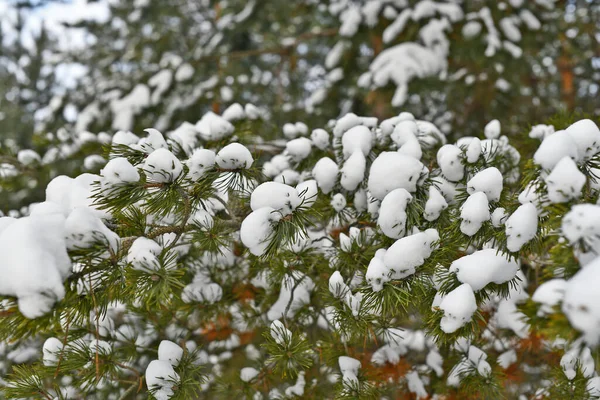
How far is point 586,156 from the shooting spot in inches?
40.6

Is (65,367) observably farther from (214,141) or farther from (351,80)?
(351,80)

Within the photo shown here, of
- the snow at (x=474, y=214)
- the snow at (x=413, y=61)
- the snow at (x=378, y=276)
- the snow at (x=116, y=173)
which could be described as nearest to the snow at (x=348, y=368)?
the snow at (x=378, y=276)

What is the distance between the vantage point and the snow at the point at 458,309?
1.02 m

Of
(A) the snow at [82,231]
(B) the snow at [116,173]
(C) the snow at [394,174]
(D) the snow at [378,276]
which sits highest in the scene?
(B) the snow at [116,173]

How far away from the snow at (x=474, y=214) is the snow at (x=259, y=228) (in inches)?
21.9

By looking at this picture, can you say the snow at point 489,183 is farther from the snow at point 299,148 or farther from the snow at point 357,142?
the snow at point 299,148

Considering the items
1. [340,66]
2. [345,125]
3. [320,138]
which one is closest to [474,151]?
[345,125]

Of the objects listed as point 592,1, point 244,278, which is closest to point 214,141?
point 244,278

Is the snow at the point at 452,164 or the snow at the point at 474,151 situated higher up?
the snow at the point at 474,151

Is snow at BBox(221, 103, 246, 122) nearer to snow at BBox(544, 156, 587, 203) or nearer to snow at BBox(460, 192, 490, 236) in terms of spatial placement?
snow at BBox(460, 192, 490, 236)

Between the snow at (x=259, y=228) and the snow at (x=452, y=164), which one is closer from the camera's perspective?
the snow at (x=259, y=228)

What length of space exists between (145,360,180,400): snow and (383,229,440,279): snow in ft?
2.52

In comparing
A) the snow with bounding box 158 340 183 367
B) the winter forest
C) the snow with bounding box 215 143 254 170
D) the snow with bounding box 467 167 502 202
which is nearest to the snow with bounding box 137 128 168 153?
the winter forest

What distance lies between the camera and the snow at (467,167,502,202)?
Answer: 125cm
